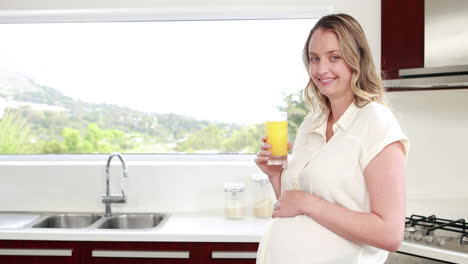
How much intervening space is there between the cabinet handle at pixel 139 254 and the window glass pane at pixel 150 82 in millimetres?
900

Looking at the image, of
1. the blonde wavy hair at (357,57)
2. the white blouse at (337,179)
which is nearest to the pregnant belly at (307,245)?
the white blouse at (337,179)

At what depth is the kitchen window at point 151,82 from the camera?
10.2 feet

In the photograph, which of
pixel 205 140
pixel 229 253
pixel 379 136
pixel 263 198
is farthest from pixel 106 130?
pixel 379 136

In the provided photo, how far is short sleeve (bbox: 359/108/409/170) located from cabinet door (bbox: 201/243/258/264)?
48.9 inches

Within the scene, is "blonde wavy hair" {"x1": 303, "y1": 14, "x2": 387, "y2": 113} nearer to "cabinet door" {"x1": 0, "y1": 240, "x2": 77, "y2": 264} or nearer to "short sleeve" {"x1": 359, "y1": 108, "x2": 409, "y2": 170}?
"short sleeve" {"x1": 359, "y1": 108, "x2": 409, "y2": 170}

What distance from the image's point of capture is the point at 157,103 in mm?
3176

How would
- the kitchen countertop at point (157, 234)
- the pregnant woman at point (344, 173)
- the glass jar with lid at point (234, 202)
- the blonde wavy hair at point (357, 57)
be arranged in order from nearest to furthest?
the pregnant woman at point (344, 173) < the blonde wavy hair at point (357, 57) < the kitchen countertop at point (157, 234) < the glass jar with lid at point (234, 202)

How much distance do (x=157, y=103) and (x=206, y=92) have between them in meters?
0.33

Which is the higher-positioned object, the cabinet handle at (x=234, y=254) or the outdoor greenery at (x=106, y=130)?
the outdoor greenery at (x=106, y=130)

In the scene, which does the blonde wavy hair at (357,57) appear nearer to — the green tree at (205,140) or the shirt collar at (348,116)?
the shirt collar at (348,116)

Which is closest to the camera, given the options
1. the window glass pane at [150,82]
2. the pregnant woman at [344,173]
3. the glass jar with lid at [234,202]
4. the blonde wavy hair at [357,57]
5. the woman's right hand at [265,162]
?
the pregnant woman at [344,173]

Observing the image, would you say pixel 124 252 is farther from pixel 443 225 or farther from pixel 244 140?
pixel 443 225

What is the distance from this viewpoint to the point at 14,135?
3232 mm

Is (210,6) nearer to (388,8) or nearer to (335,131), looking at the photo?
(388,8)
